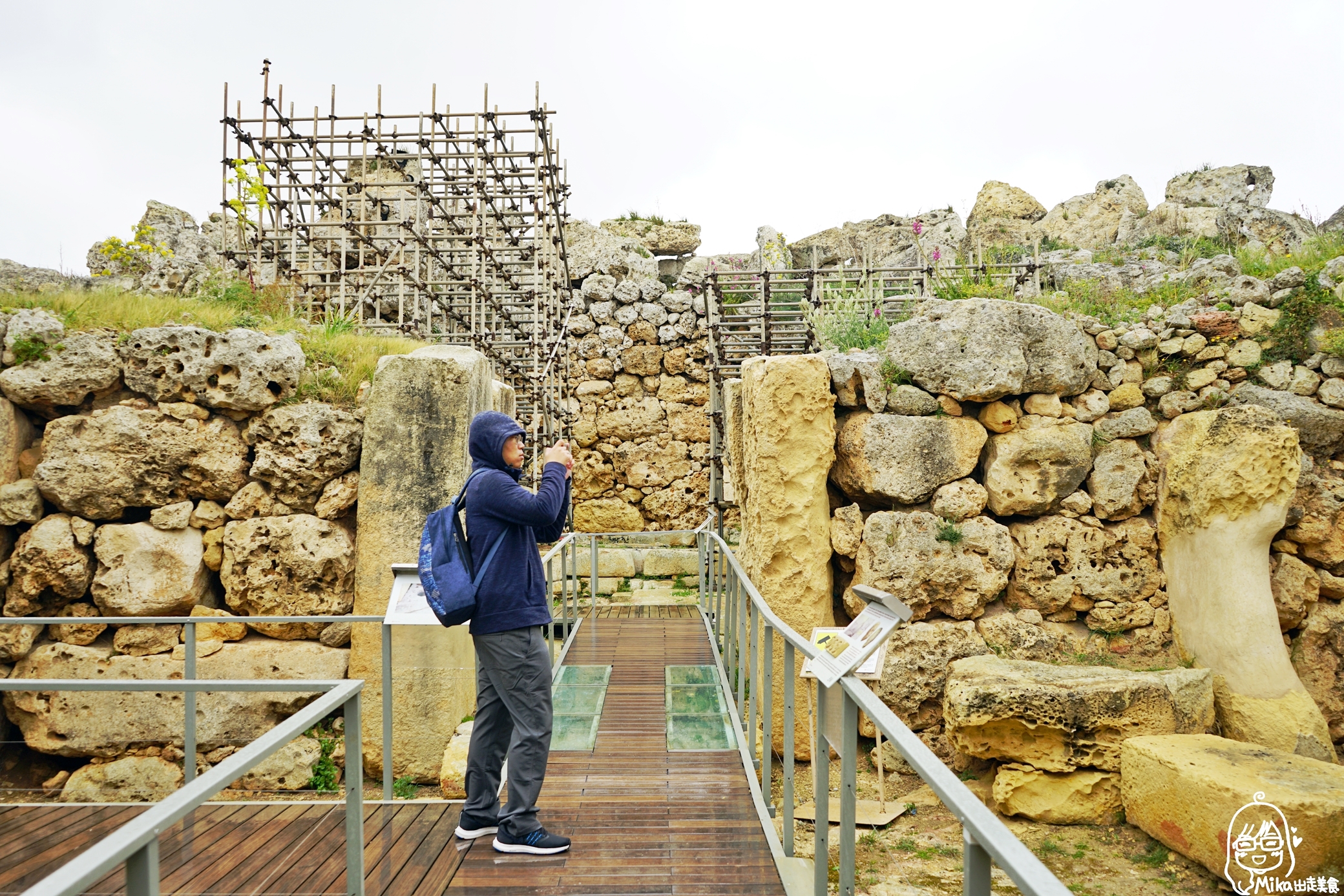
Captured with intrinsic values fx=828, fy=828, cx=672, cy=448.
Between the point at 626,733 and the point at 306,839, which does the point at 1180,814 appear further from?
the point at 306,839

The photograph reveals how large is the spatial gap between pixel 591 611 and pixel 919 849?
447cm

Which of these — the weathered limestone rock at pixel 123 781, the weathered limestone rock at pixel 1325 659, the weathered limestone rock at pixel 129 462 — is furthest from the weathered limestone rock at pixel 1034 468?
the weathered limestone rock at pixel 123 781

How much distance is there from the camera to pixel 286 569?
5.64 meters

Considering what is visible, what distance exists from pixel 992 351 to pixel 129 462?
5.95 metres

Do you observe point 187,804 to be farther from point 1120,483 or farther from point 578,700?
point 1120,483

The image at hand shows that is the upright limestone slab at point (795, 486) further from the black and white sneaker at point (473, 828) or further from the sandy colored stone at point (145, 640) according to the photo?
the sandy colored stone at point (145, 640)

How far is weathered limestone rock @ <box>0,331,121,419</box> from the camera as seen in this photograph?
540cm

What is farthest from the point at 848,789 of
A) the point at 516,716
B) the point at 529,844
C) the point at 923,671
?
the point at 923,671

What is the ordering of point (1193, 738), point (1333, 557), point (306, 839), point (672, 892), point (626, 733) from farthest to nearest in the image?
point (1333, 557) → point (626, 733) → point (1193, 738) → point (672, 892) → point (306, 839)

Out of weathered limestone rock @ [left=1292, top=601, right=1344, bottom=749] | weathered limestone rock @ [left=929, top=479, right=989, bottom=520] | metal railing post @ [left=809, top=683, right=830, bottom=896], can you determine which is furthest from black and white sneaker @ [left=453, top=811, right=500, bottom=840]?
weathered limestone rock @ [left=1292, top=601, right=1344, bottom=749]

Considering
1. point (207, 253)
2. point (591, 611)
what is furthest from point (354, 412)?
point (207, 253)

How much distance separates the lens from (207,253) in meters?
12.5

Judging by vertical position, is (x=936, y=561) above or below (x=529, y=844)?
above

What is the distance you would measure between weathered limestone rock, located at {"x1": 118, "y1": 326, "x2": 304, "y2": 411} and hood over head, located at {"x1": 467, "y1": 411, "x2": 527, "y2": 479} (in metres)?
2.98
